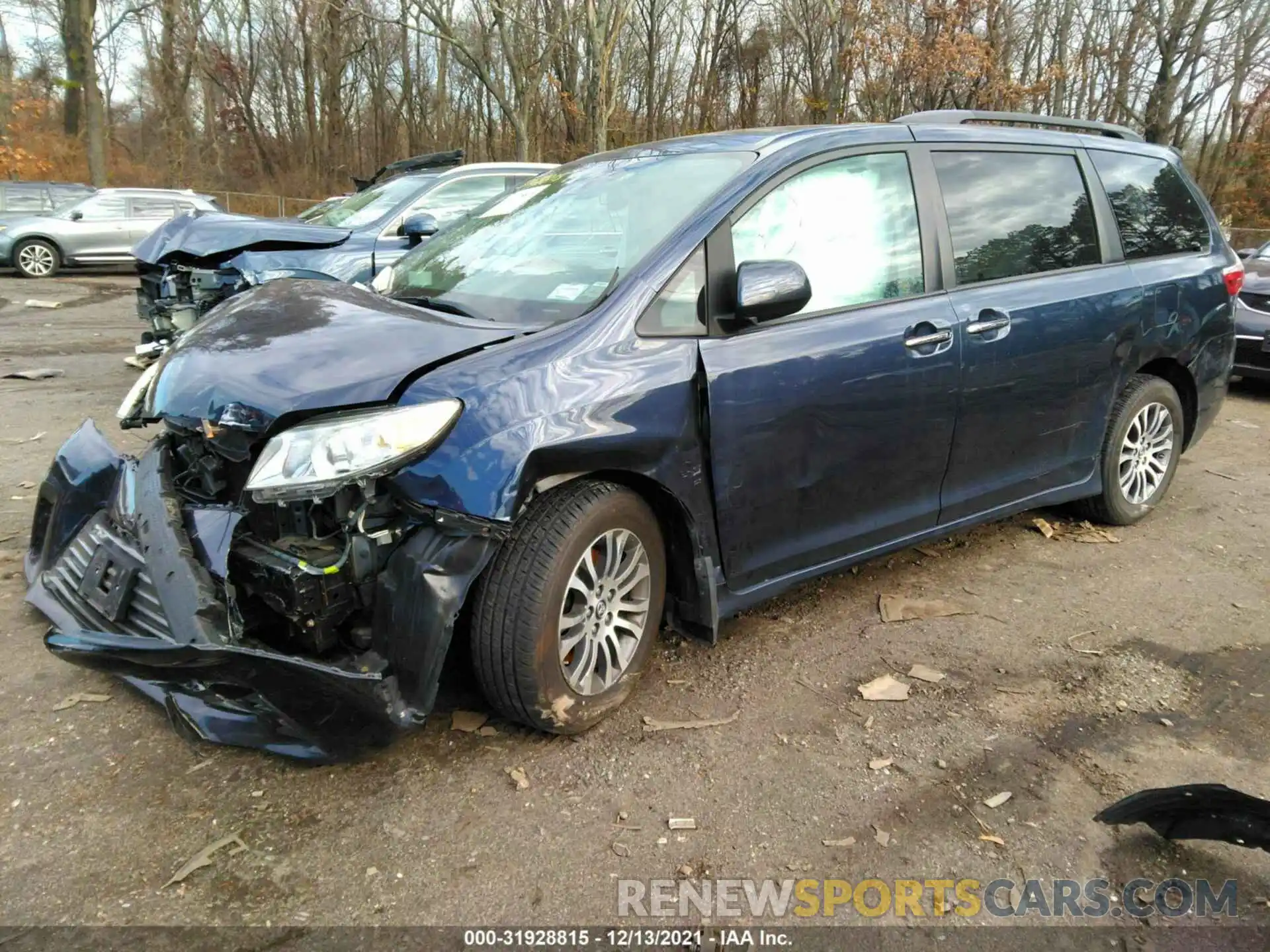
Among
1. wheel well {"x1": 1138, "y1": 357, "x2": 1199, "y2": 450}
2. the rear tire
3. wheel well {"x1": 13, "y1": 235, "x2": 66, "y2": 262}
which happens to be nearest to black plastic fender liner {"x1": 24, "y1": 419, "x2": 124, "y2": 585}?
the rear tire

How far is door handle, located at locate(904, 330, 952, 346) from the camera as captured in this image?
343 centimetres

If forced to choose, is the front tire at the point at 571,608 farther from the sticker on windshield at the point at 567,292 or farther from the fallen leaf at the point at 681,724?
the sticker on windshield at the point at 567,292

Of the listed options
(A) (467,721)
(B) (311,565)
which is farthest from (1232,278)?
(B) (311,565)

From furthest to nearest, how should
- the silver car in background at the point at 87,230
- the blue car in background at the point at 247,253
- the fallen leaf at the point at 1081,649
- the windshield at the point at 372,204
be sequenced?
1. the silver car in background at the point at 87,230
2. the windshield at the point at 372,204
3. the blue car in background at the point at 247,253
4. the fallen leaf at the point at 1081,649

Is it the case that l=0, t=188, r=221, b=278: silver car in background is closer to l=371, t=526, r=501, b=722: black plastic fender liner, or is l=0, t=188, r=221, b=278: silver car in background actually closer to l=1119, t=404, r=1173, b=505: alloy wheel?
l=1119, t=404, r=1173, b=505: alloy wheel

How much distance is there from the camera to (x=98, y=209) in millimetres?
16625

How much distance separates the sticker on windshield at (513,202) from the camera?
153 inches

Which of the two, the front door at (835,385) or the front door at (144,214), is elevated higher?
the front door at (144,214)

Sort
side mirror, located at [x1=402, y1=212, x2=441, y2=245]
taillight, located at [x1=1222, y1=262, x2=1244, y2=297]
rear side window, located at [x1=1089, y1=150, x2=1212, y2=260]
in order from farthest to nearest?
1. side mirror, located at [x1=402, y1=212, x2=441, y2=245]
2. taillight, located at [x1=1222, y1=262, x2=1244, y2=297]
3. rear side window, located at [x1=1089, y1=150, x2=1212, y2=260]

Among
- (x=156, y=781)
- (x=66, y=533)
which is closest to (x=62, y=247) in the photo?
(x=66, y=533)

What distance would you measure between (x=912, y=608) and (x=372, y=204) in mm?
6563

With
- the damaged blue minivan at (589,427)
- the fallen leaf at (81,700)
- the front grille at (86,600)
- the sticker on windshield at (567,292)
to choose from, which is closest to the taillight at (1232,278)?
the damaged blue minivan at (589,427)

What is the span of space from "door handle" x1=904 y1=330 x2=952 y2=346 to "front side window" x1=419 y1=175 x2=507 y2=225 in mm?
5441

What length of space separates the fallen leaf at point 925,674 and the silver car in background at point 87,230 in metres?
15.6
